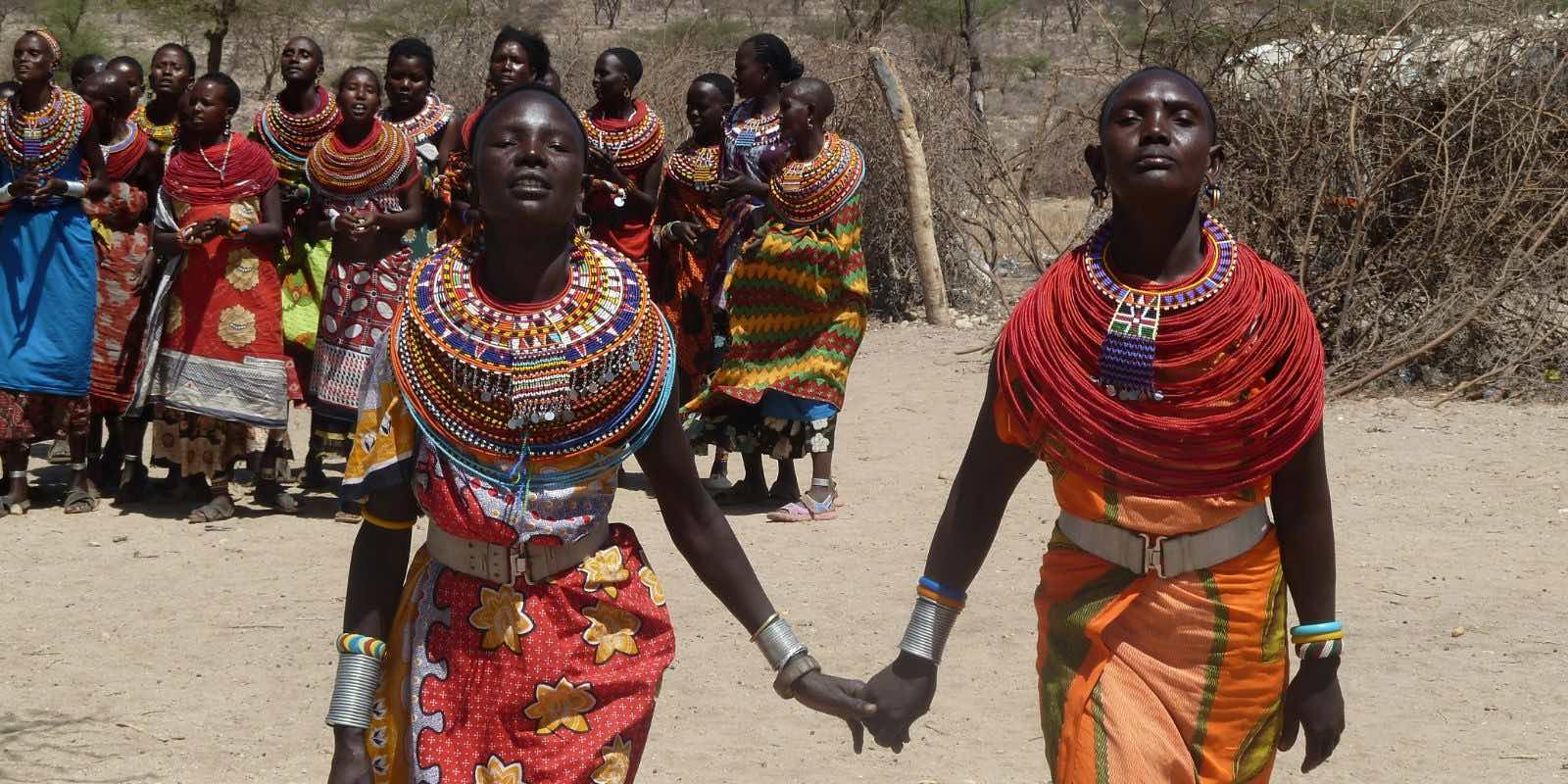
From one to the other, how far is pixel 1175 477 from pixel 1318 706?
0.53 metres

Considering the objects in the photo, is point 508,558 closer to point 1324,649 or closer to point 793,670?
point 793,670

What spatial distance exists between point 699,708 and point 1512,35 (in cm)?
746

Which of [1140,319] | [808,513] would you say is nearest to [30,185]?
[808,513]

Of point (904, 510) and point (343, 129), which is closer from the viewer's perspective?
point (343, 129)

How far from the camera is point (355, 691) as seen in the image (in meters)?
2.94

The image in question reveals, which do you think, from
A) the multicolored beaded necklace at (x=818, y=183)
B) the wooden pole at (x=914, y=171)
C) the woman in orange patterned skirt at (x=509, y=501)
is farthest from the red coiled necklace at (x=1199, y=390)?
the wooden pole at (x=914, y=171)

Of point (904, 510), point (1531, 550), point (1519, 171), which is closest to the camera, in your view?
point (1531, 550)

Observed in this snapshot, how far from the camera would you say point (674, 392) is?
310cm

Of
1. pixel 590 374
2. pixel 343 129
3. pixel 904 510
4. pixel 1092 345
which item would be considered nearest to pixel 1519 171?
pixel 904 510

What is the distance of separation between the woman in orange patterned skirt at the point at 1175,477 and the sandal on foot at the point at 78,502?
19.8 feet

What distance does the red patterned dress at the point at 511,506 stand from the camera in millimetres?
2893

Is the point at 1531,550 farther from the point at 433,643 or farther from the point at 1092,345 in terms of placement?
the point at 433,643

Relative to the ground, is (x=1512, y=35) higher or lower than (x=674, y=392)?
higher

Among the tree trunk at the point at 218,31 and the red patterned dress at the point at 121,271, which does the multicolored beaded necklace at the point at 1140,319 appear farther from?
the tree trunk at the point at 218,31
